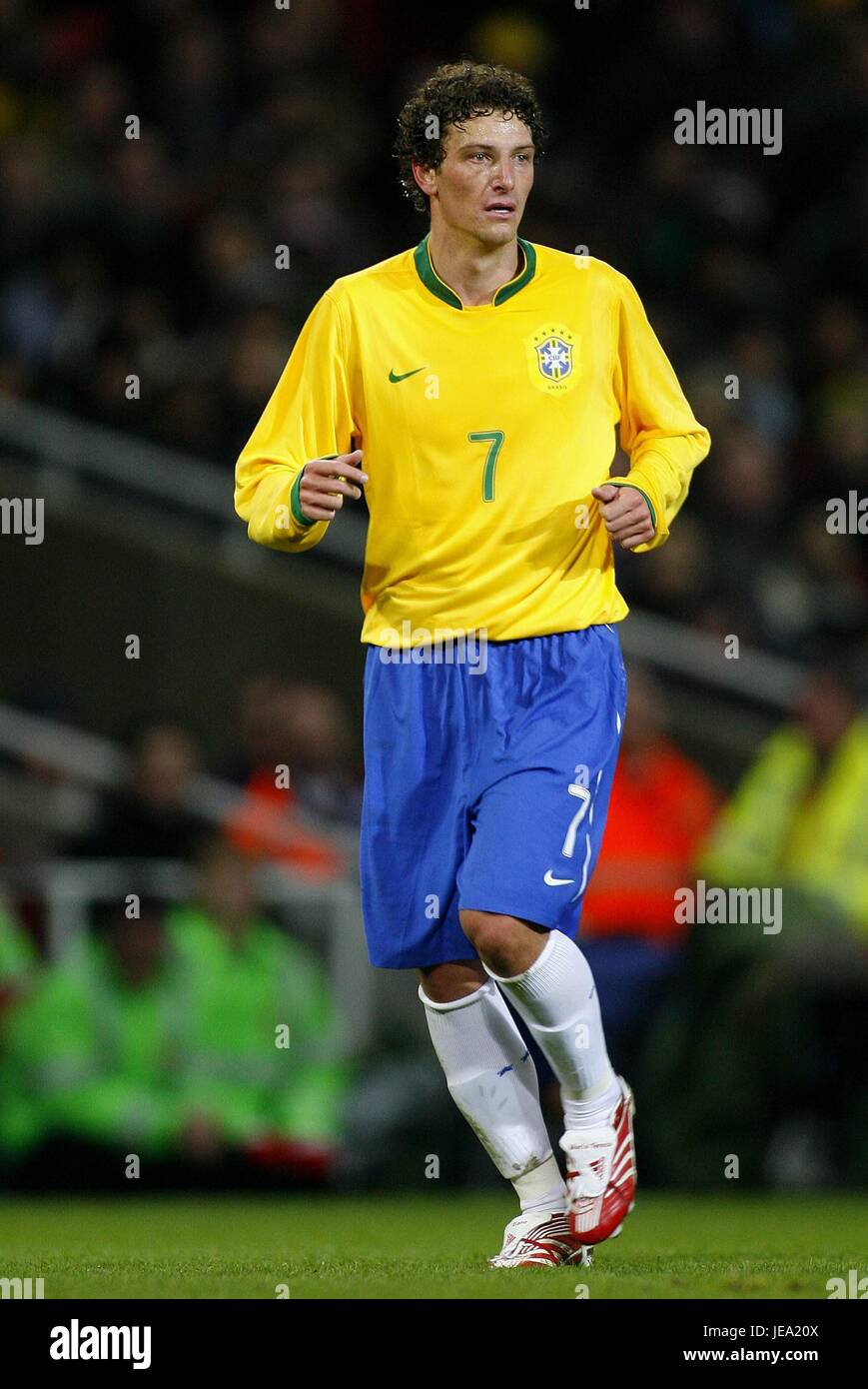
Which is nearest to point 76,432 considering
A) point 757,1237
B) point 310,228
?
point 310,228

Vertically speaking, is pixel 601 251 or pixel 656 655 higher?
pixel 601 251

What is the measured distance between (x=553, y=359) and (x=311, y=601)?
6.68 m

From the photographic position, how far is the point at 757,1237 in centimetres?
676

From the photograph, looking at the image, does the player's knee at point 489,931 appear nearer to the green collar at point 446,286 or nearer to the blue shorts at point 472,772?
the blue shorts at point 472,772

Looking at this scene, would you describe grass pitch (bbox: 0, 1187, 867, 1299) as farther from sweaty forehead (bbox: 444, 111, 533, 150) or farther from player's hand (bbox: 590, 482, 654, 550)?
sweaty forehead (bbox: 444, 111, 533, 150)

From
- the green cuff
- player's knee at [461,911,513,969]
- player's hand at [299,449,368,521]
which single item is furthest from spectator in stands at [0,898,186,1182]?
the green cuff

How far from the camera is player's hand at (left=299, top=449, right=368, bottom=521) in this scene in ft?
17.5

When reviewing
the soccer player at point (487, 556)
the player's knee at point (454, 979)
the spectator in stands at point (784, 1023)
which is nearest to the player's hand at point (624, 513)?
the soccer player at point (487, 556)

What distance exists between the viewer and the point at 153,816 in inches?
398

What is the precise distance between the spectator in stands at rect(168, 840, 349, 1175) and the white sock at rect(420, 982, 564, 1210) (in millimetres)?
3689

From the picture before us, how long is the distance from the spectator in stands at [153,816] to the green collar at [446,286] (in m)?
4.68

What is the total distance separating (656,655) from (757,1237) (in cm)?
549

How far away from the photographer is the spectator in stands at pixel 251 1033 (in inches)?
364

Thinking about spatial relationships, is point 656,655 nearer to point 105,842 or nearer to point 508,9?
point 105,842
